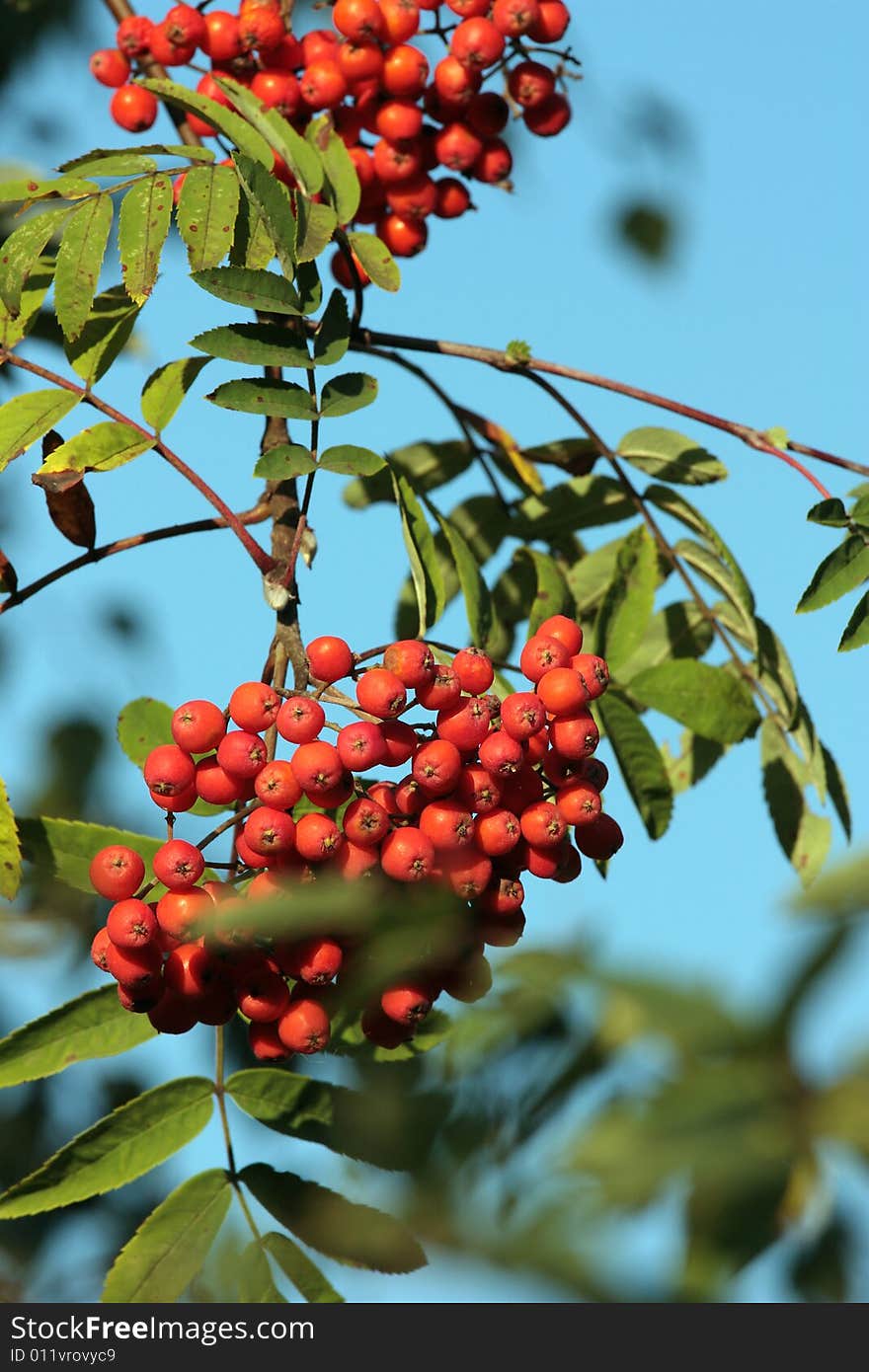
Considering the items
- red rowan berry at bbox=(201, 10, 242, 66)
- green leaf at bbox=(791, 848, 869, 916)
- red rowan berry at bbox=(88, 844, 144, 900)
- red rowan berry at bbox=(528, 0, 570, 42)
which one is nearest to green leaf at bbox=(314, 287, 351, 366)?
red rowan berry at bbox=(88, 844, 144, 900)

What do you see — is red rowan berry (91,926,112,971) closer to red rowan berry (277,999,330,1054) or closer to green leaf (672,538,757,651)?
red rowan berry (277,999,330,1054)

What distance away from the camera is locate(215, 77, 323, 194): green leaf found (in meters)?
1.96

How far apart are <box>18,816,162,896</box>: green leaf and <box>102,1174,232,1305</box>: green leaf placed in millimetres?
403

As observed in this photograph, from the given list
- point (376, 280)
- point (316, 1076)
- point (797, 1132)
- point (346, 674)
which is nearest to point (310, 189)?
point (376, 280)

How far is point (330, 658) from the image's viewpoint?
1692 millimetres

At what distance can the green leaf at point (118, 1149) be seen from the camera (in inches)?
68.0

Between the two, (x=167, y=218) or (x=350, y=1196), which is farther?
(x=167, y=218)

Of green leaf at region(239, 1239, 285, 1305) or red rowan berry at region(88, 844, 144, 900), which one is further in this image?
red rowan berry at region(88, 844, 144, 900)

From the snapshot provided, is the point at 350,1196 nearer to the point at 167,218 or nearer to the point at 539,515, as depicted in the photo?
the point at 167,218

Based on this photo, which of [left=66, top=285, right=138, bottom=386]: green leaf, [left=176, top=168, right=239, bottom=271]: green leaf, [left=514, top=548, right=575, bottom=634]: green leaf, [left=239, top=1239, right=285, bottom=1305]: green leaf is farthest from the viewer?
[left=514, top=548, right=575, bottom=634]: green leaf

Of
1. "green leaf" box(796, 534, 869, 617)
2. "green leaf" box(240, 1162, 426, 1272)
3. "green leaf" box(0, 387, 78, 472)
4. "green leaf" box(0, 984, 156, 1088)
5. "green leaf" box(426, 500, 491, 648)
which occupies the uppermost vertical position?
"green leaf" box(0, 387, 78, 472)

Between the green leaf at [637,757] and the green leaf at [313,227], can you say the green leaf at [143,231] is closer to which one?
the green leaf at [313,227]

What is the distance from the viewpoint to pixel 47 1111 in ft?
10.3
